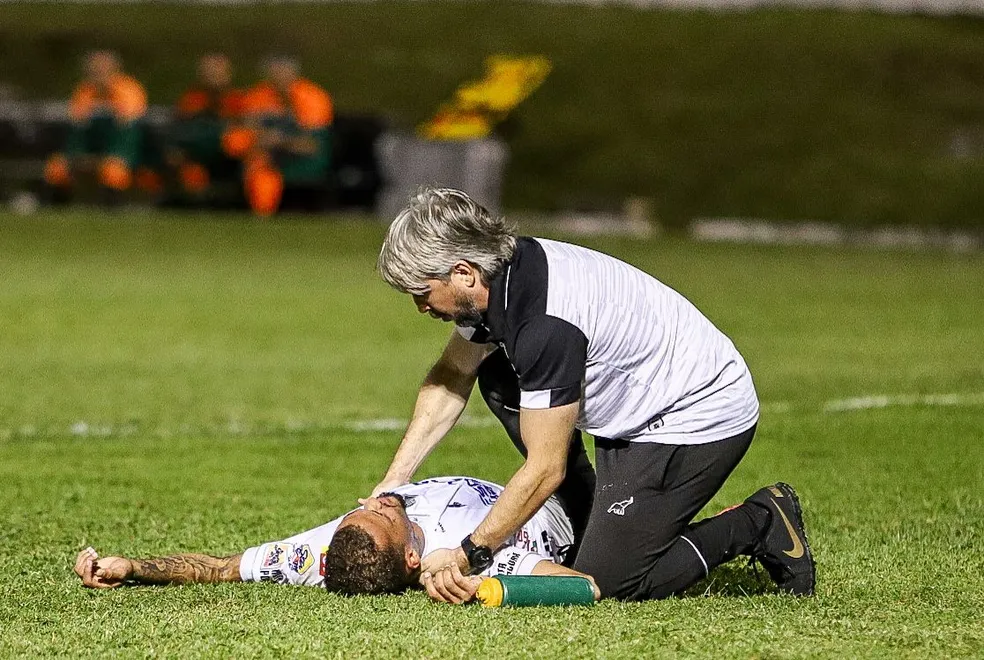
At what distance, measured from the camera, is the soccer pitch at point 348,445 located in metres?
5.19

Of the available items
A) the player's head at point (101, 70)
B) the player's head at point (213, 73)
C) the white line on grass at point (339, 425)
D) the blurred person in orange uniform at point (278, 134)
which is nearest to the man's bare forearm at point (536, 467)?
the white line on grass at point (339, 425)

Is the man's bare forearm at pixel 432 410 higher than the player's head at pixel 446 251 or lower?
lower

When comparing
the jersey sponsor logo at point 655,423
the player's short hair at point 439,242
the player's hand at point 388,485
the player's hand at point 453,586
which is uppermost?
the player's short hair at point 439,242

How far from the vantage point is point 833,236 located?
2491 centimetres

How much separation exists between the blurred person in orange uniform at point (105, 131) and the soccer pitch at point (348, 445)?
511 centimetres

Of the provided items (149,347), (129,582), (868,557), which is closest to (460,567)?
(129,582)

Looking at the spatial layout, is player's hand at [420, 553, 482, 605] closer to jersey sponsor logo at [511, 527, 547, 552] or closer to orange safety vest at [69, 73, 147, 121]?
jersey sponsor logo at [511, 527, 547, 552]

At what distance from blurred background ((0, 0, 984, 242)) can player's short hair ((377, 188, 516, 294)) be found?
16.2 metres

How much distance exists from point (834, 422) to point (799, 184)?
17.7m

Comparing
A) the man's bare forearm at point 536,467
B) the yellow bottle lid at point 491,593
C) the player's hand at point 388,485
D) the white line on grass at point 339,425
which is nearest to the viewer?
the man's bare forearm at point 536,467

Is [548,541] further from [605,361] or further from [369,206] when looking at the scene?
[369,206]

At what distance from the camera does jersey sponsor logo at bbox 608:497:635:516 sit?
18.9 ft

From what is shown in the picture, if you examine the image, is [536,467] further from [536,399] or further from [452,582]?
[452,582]

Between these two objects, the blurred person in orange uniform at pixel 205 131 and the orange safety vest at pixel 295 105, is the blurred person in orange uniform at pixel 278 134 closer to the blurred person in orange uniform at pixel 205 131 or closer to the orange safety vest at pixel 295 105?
the orange safety vest at pixel 295 105
